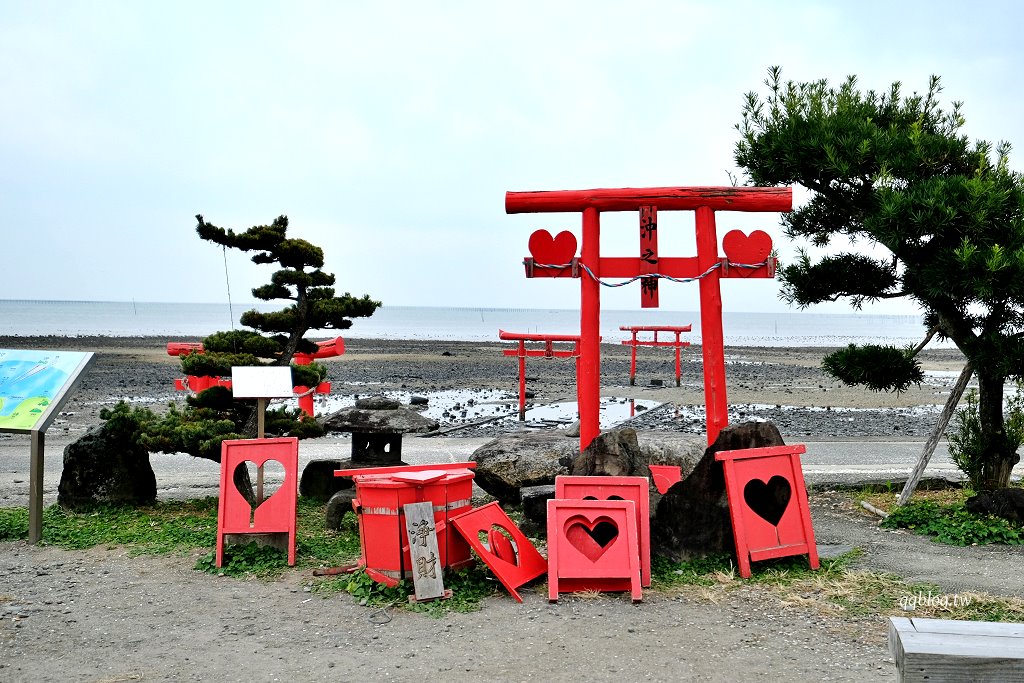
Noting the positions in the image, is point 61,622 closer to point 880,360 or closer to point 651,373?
point 880,360

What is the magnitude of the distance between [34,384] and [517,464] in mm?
4654

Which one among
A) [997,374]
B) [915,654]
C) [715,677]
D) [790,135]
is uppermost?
[790,135]

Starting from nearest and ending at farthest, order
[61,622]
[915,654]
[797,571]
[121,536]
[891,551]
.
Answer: [915,654], [61,622], [797,571], [891,551], [121,536]

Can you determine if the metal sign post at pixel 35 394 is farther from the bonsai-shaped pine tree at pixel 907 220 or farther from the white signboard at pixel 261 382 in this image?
the bonsai-shaped pine tree at pixel 907 220

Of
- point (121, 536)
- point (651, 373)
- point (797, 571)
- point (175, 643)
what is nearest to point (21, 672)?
point (175, 643)

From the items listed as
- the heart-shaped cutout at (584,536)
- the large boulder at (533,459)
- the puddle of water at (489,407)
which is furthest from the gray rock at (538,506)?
the puddle of water at (489,407)

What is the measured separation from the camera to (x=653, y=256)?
8.66 metres

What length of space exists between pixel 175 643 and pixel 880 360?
7140mm

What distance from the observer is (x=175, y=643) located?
17.5ft

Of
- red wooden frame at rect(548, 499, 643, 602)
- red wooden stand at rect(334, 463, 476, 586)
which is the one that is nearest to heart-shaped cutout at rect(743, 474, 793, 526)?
red wooden frame at rect(548, 499, 643, 602)

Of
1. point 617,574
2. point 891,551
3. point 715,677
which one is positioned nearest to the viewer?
point 715,677

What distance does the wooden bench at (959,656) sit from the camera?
268 centimetres

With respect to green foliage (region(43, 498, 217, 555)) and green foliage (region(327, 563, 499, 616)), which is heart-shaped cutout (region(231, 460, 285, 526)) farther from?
green foliage (region(327, 563, 499, 616))

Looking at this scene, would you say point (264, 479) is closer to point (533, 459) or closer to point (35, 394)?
point (35, 394)
